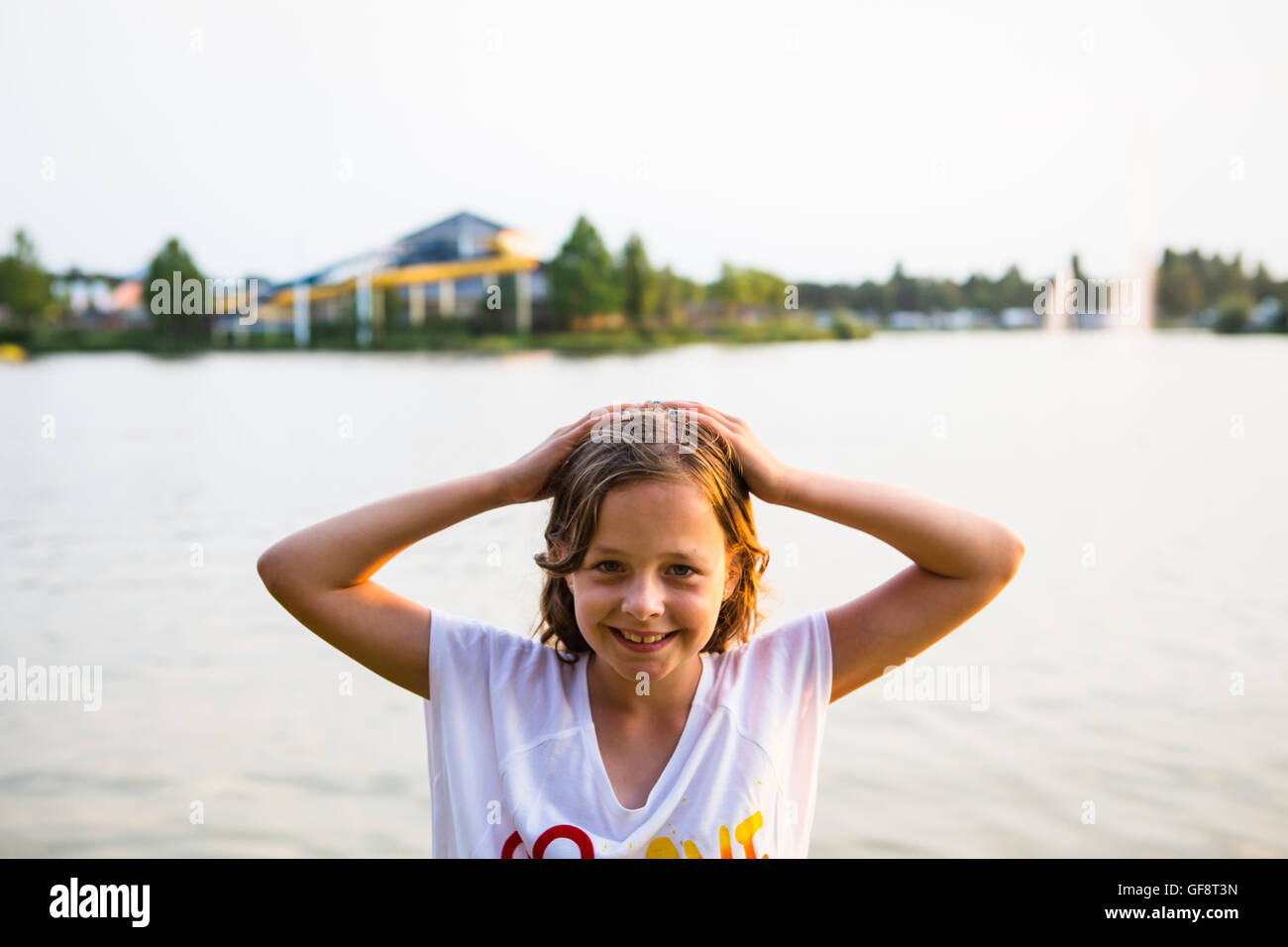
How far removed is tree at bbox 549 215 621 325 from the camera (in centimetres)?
3183

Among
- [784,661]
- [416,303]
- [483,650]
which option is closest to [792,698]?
[784,661]

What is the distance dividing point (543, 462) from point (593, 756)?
0.39 meters

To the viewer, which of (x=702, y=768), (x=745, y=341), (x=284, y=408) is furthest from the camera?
(x=745, y=341)

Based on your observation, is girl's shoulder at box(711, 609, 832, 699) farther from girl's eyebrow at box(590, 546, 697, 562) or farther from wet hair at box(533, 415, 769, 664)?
girl's eyebrow at box(590, 546, 697, 562)

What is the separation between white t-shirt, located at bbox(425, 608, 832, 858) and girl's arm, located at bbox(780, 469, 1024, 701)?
0.05 meters

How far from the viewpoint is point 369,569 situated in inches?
64.3

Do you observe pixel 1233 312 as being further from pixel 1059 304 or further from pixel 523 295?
pixel 523 295

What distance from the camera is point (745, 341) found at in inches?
1348

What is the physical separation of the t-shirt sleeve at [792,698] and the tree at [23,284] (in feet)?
131

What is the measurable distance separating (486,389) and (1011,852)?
23331 millimetres

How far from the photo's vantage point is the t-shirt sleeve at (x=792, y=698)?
5.19 ft

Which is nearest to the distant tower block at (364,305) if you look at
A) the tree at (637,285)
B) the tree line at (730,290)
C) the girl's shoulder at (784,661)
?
the tree line at (730,290)
